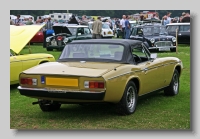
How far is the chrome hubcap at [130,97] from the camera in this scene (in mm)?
6384

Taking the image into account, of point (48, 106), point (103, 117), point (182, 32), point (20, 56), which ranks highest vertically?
point (182, 32)

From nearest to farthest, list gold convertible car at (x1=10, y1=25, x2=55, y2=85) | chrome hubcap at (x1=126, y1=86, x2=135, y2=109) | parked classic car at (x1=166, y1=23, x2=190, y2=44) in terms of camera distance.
Answer: chrome hubcap at (x1=126, y1=86, x2=135, y2=109) < gold convertible car at (x1=10, y1=25, x2=55, y2=85) < parked classic car at (x1=166, y1=23, x2=190, y2=44)

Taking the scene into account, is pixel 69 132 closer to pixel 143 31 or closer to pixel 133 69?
pixel 133 69

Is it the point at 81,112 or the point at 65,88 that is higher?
the point at 65,88

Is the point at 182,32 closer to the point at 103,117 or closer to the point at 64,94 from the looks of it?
the point at 103,117

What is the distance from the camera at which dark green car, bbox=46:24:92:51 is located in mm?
19477

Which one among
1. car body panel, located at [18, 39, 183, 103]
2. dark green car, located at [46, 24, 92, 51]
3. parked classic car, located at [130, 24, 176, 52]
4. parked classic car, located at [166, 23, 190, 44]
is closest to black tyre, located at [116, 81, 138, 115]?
car body panel, located at [18, 39, 183, 103]

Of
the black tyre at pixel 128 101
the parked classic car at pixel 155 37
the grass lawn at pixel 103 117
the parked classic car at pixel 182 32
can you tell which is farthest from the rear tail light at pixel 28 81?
the parked classic car at pixel 182 32

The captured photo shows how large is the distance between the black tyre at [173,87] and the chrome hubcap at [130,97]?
5.52 feet

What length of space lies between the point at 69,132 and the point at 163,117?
165cm

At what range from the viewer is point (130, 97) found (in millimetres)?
6457

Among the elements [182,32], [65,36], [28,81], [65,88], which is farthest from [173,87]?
[182,32]

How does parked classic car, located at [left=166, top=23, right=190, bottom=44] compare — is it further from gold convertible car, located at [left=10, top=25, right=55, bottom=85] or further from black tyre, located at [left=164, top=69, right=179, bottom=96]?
black tyre, located at [left=164, top=69, right=179, bottom=96]

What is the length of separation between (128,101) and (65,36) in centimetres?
1395
